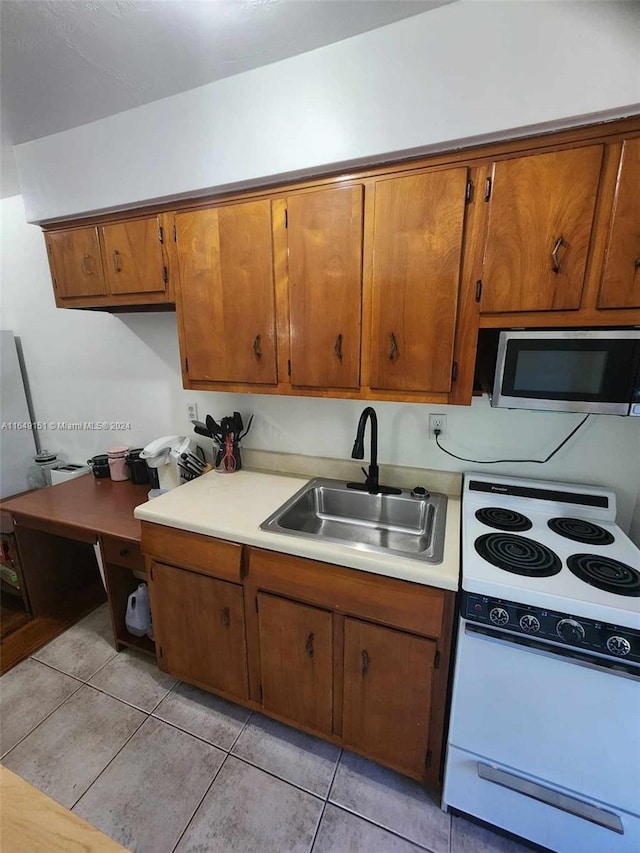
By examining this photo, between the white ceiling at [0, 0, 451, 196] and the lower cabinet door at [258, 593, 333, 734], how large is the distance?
1.87 meters

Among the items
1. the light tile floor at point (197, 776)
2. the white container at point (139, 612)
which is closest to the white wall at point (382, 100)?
the white container at point (139, 612)

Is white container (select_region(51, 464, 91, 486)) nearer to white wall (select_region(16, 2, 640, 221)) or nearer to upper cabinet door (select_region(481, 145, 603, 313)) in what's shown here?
white wall (select_region(16, 2, 640, 221))

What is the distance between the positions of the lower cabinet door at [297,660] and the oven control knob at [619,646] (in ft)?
2.62

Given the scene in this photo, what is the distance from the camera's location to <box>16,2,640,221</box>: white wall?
3.01 feet

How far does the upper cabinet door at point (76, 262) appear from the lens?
1.70m

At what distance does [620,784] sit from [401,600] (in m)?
0.73

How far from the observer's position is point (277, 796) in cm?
129

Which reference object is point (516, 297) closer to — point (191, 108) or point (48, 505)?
point (191, 108)

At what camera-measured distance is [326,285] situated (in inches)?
52.2

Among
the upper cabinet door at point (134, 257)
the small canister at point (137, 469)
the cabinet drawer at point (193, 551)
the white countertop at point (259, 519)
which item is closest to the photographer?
the white countertop at point (259, 519)

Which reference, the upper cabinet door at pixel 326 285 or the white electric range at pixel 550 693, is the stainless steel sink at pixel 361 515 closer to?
the white electric range at pixel 550 693

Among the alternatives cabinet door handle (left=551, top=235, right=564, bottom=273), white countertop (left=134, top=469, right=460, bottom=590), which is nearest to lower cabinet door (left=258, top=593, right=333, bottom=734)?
white countertop (left=134, top=469, right=460, bottom=590)

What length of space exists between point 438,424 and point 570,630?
2.91 feet

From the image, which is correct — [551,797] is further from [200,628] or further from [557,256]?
[557,256]
